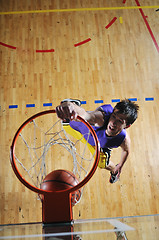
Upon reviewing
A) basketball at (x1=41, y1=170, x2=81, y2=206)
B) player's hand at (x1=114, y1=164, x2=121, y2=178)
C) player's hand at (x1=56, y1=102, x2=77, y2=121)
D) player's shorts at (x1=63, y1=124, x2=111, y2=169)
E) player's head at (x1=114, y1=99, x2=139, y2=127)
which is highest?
player's head at (x1=114, y1=99, x2=139, y2=127)

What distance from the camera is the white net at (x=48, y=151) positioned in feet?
10.2

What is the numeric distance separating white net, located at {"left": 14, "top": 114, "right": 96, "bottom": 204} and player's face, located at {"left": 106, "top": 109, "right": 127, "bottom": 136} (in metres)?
0.35

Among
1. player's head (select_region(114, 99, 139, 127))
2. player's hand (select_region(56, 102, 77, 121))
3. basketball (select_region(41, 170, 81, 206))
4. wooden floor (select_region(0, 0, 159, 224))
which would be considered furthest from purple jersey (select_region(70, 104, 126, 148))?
player's hand (select_region(56, 102, 77, 121))

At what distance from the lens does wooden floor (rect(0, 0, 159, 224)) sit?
3.14 meters

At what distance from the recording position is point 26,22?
3.98 m

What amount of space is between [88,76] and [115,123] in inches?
43.0

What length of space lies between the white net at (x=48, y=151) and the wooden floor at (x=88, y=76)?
0.18m

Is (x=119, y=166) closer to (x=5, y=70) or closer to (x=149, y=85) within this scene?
(x=149, y=85)

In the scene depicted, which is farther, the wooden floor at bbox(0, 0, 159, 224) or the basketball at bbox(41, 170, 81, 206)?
the wooden floor at bbox(0, 0, 159, 224)

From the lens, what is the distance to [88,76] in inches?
145

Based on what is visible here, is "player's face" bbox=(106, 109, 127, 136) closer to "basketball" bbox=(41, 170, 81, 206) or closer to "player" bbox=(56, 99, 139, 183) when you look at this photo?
"player" bbox=(56, 99, 139, 183)

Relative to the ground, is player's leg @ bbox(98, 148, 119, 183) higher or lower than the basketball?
higher

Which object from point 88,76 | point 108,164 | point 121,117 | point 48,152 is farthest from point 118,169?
point 88,76

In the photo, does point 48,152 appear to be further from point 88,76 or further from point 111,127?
point 88,76
